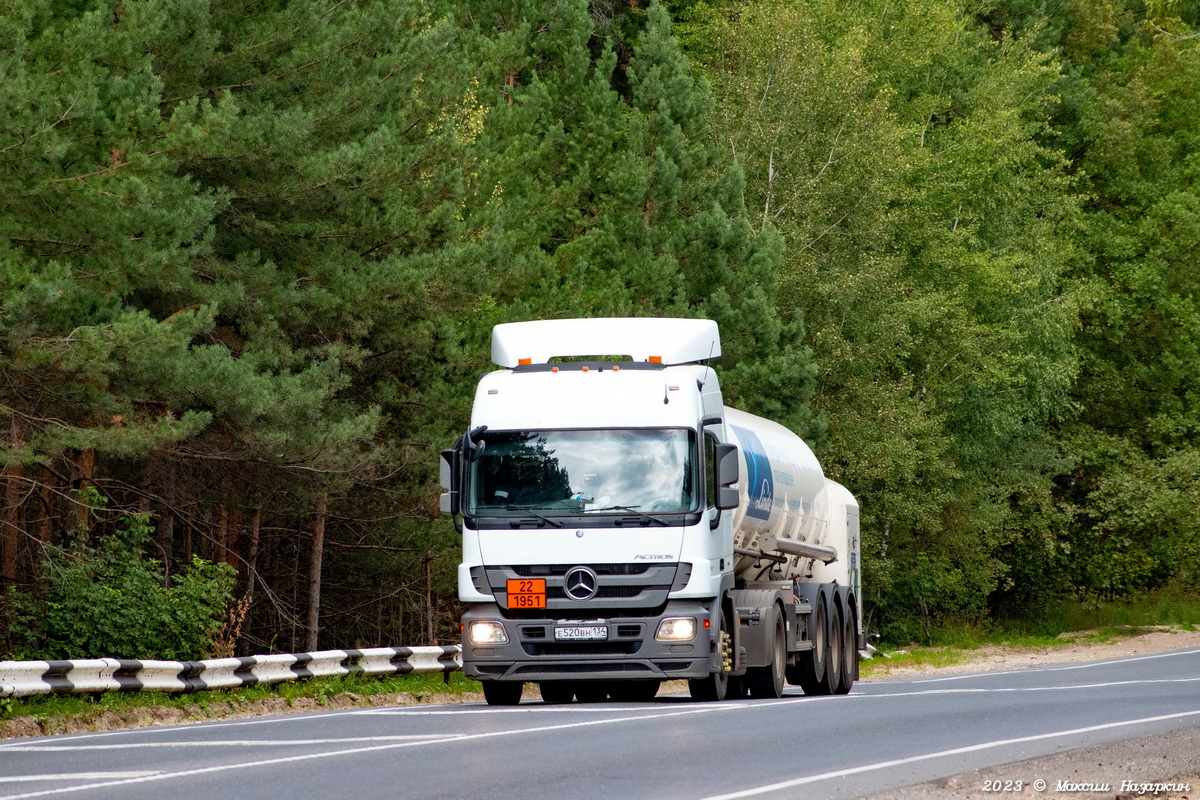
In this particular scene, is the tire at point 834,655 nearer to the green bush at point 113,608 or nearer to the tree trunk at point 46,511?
the green bush at point 113,608

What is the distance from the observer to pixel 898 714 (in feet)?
55.6

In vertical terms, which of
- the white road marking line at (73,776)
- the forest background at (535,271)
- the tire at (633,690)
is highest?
the forest background at (535,271)

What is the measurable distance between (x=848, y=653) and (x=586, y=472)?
794 centimetres

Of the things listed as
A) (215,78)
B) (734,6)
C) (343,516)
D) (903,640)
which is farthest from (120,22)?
(903,640)

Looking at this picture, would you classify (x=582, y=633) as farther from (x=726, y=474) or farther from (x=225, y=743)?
(x=225, y=743)

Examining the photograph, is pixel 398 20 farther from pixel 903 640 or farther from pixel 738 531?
pixel 903 640

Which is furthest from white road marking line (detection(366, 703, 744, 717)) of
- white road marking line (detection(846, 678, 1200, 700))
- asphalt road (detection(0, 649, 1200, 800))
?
white road marking line (detection(846, 678, 1200, 700))

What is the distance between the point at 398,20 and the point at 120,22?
5386mm

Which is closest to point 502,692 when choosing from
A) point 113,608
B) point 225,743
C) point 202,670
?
point 202,670

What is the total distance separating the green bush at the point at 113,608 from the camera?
2011 centimetres

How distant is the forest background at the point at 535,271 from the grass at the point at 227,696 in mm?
1142

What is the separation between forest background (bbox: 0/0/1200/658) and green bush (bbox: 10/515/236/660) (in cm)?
5

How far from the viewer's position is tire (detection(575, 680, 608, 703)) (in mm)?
22719

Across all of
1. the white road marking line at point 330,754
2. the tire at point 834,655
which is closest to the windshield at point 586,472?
the white road marking line at point 330,754
